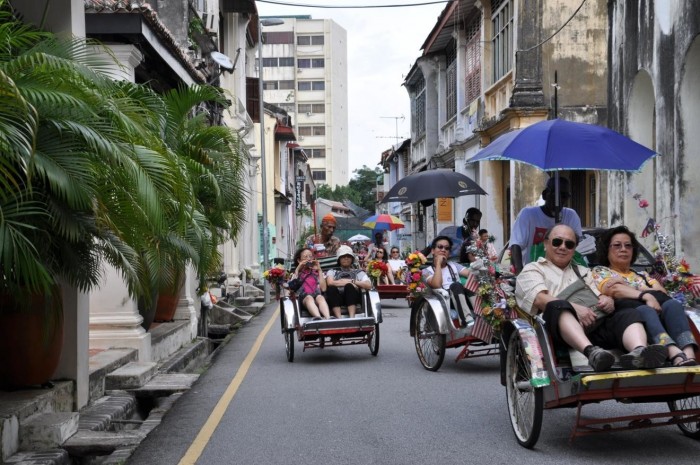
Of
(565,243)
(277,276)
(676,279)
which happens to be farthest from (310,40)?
(565,243)

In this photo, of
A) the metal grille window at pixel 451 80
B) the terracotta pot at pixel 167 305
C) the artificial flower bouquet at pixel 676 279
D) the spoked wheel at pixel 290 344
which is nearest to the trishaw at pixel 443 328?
the spoked wheel at pixel 290 344

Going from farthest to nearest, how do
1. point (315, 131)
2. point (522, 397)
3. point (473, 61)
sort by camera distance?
1. point (315, 131)
2. point (473, 61)
3. point (522, 397)

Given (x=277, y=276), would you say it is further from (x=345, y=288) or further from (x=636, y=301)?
(x=636, y=301)

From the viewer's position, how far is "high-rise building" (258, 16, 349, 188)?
102 m

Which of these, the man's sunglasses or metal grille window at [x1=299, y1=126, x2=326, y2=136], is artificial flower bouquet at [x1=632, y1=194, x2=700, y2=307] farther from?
metal grille window at [x1=299, y1=126, x2=326, y2=136]

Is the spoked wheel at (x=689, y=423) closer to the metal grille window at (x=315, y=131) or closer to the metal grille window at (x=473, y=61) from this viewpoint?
the metal grille window at (x=473, y=61)

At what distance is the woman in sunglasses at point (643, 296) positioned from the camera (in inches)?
256

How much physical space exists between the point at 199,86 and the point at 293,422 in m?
6.91

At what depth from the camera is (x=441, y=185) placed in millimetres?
17766

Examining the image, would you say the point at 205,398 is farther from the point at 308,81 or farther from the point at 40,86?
the point at 308,81

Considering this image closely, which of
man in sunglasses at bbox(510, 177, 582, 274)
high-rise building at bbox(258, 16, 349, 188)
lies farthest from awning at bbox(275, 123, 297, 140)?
high-rise building at bbox(258, 16, 349, 188)

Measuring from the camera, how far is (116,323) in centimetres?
1212

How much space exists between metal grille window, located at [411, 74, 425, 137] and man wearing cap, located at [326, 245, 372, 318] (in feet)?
103

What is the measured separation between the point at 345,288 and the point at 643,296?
6.55 m
